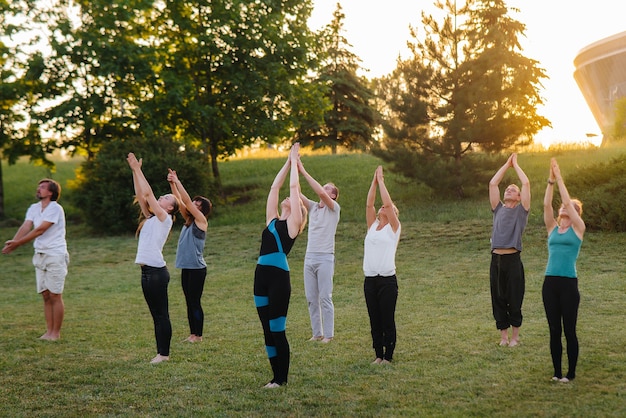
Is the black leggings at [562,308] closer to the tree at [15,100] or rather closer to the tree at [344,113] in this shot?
the tree at [15,100]

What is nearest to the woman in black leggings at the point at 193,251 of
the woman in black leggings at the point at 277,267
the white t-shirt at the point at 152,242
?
the white t-shirt at the point at 152,242

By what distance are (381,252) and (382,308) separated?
64cm

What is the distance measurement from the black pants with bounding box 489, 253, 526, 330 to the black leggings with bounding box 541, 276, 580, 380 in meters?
1.85

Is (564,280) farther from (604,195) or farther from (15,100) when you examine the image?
(15,100)

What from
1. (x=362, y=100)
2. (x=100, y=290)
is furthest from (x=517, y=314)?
(x=362, y=100)

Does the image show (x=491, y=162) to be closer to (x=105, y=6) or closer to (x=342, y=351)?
(x=105, y=6)

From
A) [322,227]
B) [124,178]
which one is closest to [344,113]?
[124,178]

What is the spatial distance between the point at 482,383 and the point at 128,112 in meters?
25.6

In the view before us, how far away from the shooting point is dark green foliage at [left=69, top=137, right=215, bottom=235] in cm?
2725

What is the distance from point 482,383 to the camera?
7.95 m

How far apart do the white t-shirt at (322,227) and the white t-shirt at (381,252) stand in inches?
59.9

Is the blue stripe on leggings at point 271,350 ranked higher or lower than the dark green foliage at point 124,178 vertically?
Answer: lower

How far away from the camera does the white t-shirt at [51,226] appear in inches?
407

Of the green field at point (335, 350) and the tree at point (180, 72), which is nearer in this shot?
the green field at point (335, 350)
